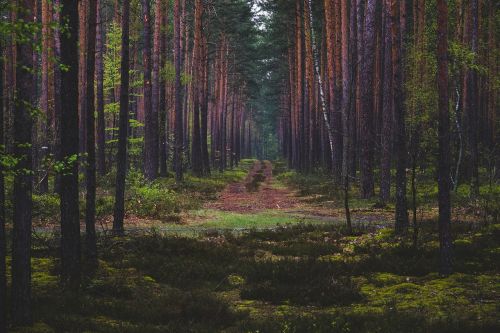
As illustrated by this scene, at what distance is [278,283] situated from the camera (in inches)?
391

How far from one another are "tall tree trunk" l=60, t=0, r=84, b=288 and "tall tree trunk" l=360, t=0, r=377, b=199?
15431 mm

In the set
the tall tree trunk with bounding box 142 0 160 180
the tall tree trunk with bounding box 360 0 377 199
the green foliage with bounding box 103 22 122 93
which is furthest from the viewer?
the green foliage with bounding box 103 22 122 93

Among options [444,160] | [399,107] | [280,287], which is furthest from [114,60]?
[444,160]

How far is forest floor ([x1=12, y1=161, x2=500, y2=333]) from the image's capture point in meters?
7.19

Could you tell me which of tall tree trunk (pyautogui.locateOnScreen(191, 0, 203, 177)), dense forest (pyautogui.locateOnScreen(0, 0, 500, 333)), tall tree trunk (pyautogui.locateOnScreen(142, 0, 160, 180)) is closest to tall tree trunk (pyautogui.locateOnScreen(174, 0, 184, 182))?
tall tree trunk (pyautogui.locateOnScreen(191, 0, 203, 177))

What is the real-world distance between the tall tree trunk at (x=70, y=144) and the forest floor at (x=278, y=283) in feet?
1.67

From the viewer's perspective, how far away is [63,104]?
8086 millimetres

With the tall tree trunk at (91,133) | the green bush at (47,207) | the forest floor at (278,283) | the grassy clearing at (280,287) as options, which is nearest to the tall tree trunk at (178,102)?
the green bush at (47,207)

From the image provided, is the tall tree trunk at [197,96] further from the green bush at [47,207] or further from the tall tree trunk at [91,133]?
the tall tree trunk at [91,133]

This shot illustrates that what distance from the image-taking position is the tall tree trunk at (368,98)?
2178 centimetres

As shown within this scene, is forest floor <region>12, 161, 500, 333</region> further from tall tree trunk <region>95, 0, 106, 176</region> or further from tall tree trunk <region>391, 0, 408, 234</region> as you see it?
tall tree trunk <region>95, 0, 106, 176</region>

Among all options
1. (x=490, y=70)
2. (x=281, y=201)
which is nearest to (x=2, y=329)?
(x=281, y=201)

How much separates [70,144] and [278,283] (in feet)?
15.1

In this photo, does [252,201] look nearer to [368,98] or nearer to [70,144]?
[368,98]
